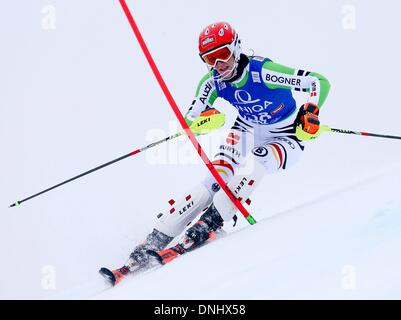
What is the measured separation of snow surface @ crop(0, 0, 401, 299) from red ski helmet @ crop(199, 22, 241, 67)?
4.02 ft

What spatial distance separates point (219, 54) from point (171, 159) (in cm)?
409

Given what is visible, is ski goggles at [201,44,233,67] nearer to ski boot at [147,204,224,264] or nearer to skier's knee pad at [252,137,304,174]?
skier's knee pad at [252,137,304,174]

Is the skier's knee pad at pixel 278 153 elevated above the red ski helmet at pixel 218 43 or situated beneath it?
situated beneath

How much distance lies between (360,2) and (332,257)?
9623 mm

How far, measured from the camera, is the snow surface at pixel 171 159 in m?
2.62

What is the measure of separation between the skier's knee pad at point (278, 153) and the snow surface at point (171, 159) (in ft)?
1.17

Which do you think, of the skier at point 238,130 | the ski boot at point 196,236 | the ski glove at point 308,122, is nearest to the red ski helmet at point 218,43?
the skier at point 238,130

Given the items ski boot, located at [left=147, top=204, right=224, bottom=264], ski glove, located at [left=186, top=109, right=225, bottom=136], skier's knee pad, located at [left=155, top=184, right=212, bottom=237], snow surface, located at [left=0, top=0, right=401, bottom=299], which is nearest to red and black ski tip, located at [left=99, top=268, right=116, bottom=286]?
snow surface, located at [left=0, top=0, right=401, bottom=299]

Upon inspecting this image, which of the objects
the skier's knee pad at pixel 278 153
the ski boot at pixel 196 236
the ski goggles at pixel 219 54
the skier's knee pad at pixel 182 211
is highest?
the ski goggles at pixel 219 54

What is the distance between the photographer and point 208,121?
4.23 metres

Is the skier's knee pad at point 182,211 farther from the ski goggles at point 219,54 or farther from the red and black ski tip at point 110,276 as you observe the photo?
the ski goggles at point 219,54

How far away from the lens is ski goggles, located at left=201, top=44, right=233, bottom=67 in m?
4.07
